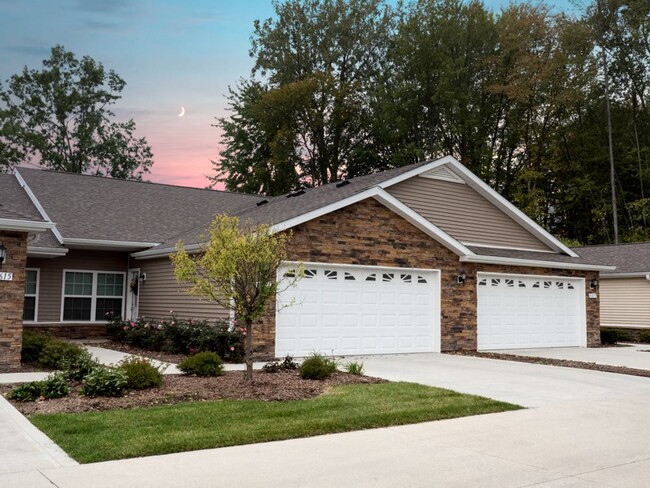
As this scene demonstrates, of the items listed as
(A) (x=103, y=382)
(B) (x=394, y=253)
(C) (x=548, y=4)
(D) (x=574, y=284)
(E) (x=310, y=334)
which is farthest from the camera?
(C) (x=548, y=4)

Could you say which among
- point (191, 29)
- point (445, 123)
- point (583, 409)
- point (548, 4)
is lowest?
point (583, 409)

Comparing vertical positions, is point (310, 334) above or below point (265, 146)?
below

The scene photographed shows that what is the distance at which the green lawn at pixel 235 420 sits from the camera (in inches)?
256

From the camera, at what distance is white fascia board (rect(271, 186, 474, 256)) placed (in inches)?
572

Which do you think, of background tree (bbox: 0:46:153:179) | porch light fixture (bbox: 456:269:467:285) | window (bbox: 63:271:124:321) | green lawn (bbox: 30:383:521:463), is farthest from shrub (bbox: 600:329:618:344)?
background tree (bbox: 0:46:153:179)

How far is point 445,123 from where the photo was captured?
3816 cm

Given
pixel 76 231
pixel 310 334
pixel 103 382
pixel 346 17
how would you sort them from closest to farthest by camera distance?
pixel 103 382, pixel 310 334, pixel 76 231, pixel 346 17

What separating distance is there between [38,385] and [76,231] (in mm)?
9597

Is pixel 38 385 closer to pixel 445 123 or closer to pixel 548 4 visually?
pixel 445 123

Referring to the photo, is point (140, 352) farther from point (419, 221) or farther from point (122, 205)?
point (419, 221)

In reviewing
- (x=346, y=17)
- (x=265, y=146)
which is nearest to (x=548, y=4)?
(x=346, y=17)

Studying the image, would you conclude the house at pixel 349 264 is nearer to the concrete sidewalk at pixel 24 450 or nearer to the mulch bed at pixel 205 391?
the mulch bed at pixel 205 391

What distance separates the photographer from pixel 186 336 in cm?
1459

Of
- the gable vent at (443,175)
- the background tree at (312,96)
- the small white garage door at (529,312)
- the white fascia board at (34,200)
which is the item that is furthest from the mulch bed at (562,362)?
the background tree at (312,96)
